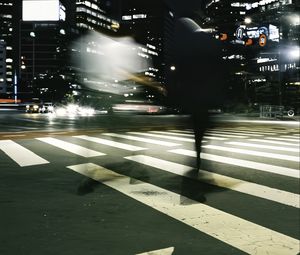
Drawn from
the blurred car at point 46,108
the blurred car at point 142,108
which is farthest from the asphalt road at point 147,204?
the blurred car at point 46,108

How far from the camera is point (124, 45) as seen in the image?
15.5 meters

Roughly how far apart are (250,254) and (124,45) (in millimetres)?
13193

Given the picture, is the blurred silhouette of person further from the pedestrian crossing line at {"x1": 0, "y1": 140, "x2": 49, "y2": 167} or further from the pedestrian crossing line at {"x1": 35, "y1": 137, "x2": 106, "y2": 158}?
the pedestrian crossing line at {"x1": 35, "y1": 137, "x2": 106, "y2": 158}

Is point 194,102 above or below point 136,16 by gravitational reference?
below

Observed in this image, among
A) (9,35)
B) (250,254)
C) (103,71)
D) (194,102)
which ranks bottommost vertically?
(250,254)

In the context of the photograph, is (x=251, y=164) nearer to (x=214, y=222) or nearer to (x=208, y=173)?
(x=208, y=173)

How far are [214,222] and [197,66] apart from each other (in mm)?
2149

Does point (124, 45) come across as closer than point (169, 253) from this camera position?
No

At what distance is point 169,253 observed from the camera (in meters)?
2.96

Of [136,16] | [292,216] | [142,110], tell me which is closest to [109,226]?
[292,216]

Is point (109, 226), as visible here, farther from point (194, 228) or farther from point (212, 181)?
point (212, 181)

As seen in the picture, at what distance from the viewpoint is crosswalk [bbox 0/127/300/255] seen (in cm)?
349

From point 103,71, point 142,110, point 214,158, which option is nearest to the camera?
point 214,158

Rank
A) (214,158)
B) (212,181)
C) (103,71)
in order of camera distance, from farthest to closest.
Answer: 1. (103,71)
2. (214,158)
3. (212,181)
